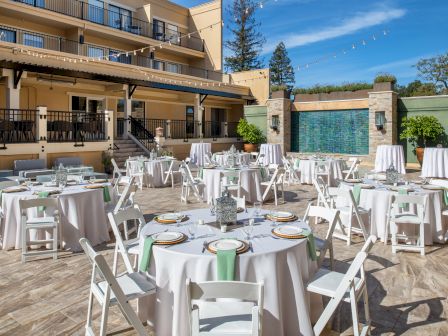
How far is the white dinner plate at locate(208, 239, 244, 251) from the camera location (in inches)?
101

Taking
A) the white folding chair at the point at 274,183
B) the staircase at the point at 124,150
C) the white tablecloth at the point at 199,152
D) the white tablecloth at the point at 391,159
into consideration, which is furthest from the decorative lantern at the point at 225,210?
the white tablecloth at the point at 199,152

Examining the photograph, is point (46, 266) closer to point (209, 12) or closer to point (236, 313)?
point (236, 313)

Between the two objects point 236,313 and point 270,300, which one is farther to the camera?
point 270,300

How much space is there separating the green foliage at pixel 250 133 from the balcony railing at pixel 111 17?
5461 millimetres

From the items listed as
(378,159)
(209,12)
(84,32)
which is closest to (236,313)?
(378,159)

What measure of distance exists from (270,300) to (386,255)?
2860 millimetres

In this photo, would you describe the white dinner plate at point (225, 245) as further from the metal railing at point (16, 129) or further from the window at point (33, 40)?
the window at point (33, 40)

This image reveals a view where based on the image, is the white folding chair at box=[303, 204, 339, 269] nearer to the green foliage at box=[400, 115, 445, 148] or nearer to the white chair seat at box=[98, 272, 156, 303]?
the white chair seat at box=[98, 272, 156, 303]

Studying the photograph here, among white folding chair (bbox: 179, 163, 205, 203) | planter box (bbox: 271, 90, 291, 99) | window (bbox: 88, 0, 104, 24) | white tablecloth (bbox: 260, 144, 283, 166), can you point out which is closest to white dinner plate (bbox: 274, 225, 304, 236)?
white folding chair (bbox: 179, 163, 205, 203)

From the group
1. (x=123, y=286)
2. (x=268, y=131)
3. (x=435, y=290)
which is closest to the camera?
(x=123, y=286)

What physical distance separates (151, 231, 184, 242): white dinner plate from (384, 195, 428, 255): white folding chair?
10.1 ft

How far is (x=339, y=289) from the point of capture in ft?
7.88

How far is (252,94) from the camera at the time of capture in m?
23.1

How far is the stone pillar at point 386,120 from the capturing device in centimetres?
1496
